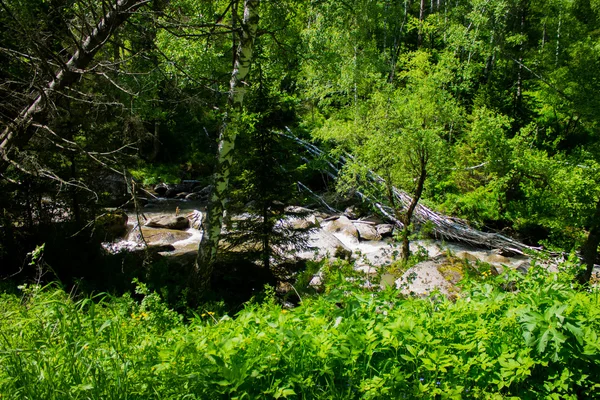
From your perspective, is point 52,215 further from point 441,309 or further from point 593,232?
point 593,232

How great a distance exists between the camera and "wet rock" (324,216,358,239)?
568 inches

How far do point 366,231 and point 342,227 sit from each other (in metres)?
0.88

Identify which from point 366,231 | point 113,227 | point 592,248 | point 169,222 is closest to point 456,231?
point 366,231

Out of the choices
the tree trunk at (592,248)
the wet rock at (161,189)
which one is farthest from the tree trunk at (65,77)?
the wet rock at (161,189)

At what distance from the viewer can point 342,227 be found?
48.9 ft

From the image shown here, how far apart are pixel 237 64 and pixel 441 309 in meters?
5.44

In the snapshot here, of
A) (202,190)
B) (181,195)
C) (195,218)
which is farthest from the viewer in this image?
(202,190)

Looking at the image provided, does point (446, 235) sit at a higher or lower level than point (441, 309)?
lower

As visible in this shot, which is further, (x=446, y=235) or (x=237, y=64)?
(x=446, y=235)

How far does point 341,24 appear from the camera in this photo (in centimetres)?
1864

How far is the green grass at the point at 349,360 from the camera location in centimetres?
219

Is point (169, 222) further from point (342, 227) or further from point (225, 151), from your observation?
point (225, 151)

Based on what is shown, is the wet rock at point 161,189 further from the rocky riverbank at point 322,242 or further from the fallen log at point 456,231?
the fallen log at point 456,231

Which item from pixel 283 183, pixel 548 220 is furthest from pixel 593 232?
pixel 283 183
